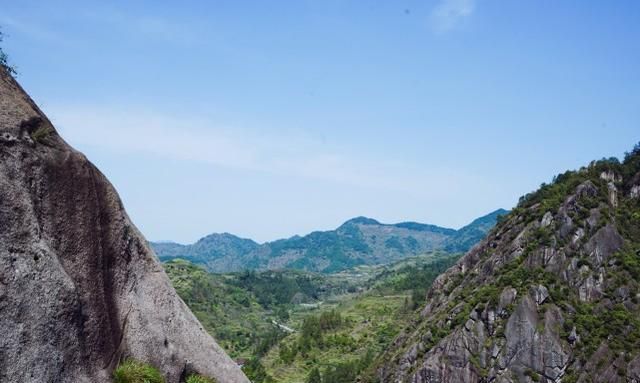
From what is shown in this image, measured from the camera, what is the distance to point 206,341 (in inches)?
614

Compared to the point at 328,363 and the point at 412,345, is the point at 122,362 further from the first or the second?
the point at 328,363

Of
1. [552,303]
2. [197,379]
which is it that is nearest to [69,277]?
[197,379]

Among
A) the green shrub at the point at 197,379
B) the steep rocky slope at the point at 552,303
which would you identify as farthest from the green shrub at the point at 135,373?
the steep rocky slope at the point at 552,303

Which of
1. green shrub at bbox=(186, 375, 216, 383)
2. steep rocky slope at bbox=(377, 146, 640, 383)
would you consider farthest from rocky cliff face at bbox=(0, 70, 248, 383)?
steep rocky slope at bbox=(377, 146, 640, 383)

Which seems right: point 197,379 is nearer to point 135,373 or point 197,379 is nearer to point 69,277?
point 135,373

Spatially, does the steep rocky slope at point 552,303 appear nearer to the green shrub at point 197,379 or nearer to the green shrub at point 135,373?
the green shrub at point 197,379

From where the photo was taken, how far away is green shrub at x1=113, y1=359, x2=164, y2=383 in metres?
12.7

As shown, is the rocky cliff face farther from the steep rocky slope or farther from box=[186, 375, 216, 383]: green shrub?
the steep rocky slope

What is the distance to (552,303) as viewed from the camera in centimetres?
10231

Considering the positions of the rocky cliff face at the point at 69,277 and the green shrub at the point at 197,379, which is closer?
the rocky cliff face at the point at 69,277

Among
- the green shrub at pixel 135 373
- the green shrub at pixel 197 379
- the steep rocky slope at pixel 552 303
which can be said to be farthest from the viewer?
the steep rocky slope at pixel 552 303

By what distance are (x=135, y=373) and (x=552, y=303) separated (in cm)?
10375

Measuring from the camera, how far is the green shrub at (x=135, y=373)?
499 inches

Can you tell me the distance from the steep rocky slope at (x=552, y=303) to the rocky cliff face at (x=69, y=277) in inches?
3761
